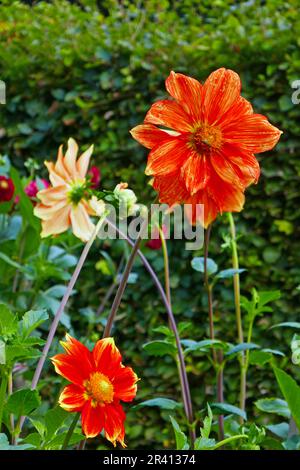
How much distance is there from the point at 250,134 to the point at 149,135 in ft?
0.31

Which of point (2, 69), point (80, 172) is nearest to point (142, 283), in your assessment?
point (2, 69)

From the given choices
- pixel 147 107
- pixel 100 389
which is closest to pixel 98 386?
pixel 100 389

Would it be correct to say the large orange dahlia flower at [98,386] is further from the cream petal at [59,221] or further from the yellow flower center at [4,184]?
Answer: the yellow flower center at [4,184]

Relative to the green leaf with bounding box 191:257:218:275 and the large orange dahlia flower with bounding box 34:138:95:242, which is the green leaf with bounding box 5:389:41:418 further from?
the green leaf with bounding box 191:257:218:275

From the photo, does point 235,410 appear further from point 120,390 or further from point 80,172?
point 80,172

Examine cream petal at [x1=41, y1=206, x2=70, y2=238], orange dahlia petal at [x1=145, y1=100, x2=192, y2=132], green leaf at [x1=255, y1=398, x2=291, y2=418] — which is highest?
orange dahlia petal at [x1=145, y1=100, x2=192, y2=132]

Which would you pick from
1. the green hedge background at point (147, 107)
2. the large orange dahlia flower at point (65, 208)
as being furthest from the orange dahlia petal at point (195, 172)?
the green hedge background at point (147, 107)

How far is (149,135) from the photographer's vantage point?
26.6 inches

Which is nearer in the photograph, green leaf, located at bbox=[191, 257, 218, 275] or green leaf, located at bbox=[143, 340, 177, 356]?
green leaf, located at bbox=[143, 340, 177, 356]

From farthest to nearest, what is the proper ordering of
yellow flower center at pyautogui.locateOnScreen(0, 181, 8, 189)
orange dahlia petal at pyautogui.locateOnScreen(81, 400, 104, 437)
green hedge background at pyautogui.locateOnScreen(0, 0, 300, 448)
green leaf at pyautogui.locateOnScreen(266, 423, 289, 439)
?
green hedge background at pyautogui.locateOnScreen(0, 0, 300, 448)
yellow flower center at pyautogui.locateOnScreen(0, 181, 8, 189)
green leaf at pyautogui.locateOnScreen(266, 423, 289, 439)
orange dahlia petal at pyautogui.locateOnScreen(81, 400, 104, 437)

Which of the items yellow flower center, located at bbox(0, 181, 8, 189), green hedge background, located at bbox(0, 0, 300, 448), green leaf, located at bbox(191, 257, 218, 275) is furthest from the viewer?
green hedge background, located at bbox(0, 0, 300, 448)

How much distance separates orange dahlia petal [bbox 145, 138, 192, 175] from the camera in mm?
646

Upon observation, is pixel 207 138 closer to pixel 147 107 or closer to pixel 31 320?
pixel 31 320

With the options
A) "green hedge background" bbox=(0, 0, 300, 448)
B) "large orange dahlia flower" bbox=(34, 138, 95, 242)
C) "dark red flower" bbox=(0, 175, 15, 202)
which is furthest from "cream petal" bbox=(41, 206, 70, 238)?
"green hedge background" bbox=(0, 0, 300, 448)
